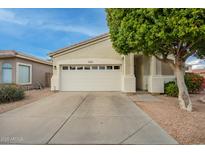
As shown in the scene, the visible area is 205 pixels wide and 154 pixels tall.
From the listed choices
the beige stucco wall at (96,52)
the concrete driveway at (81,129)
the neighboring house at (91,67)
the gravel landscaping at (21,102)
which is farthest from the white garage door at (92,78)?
the concrete driveway at (81,129)

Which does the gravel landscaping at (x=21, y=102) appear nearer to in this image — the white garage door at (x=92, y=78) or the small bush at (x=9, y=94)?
the small bush at (x=9, y=94)

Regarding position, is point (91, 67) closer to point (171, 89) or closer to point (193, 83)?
point (171, 89)

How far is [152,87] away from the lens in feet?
51.7

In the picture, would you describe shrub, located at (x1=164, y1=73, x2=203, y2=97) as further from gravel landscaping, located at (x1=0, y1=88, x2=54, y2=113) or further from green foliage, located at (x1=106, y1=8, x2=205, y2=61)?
gravel landscaping, located at (x1=0, y1=88, x2=54, y2=113)

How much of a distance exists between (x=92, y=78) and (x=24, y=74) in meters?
6.78

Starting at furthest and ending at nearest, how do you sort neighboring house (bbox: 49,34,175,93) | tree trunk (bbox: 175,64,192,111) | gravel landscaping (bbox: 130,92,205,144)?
neighboring house (bbox: 49,34,175,93), tree trunk (bbox: 175,64,192,111), gravel landscaping (bbox: 130,92,205,144)

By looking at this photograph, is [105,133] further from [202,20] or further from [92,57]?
[92,57]

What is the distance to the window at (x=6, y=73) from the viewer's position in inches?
713

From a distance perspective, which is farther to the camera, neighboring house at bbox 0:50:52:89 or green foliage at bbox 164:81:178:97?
neighboring house at bbox 0:50:52:89

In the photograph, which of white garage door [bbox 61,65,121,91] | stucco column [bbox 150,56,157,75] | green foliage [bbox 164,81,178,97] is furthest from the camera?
white garage door [bbox 61,65,121,91]

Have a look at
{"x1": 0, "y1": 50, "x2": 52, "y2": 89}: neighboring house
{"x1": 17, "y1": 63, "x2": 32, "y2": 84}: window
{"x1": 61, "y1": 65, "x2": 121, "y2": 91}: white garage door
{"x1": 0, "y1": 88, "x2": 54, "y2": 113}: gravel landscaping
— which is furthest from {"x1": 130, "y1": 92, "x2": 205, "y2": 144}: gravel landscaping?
{"x1": 17, "y1": 63, "x2": 32, "y2": 84}: window

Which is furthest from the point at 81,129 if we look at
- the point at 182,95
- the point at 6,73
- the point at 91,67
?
the point at 6,73

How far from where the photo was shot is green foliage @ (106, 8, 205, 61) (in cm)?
721

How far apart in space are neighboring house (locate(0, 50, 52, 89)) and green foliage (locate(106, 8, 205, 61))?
11570 millimetres
